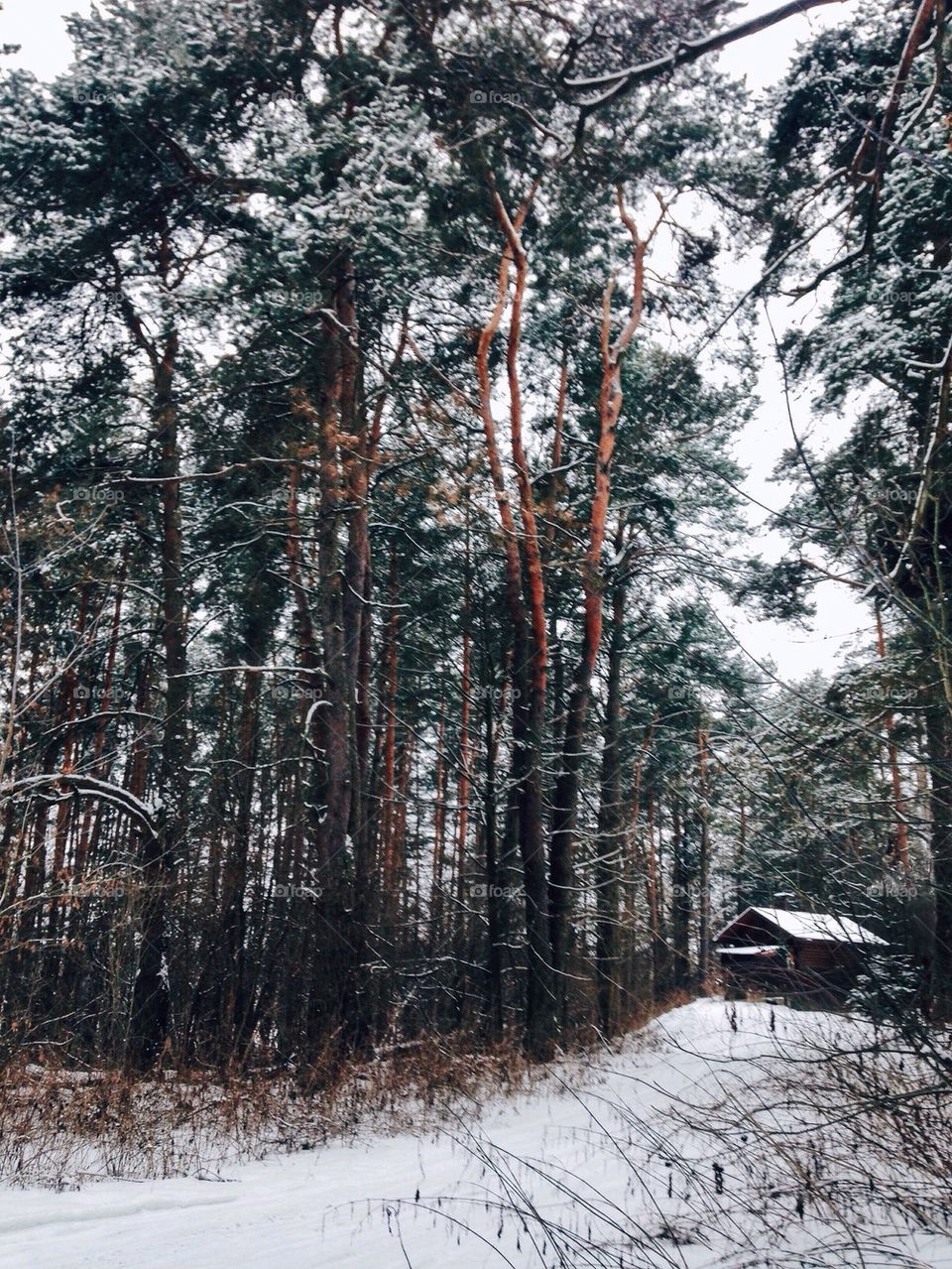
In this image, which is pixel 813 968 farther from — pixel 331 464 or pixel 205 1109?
pixel 331 464

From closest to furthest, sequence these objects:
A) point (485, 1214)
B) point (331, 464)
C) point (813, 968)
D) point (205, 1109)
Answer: point (813, 968) → point (485, 1214) → point (205, 1109) → point (331, 464)

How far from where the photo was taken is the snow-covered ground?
3811 millimetres

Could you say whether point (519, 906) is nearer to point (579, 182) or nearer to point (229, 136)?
point (229, 136)

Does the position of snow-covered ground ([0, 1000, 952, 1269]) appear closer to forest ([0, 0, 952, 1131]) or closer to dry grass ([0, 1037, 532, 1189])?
dry grass ([0, 1037, 532, 1189])

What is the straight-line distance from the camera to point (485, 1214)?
17.6ft

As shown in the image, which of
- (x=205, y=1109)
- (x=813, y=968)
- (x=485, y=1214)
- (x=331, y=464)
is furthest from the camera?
(x=331, y=464)

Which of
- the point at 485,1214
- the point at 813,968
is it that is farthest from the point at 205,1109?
the point at 813,968

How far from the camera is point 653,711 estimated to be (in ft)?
68.8

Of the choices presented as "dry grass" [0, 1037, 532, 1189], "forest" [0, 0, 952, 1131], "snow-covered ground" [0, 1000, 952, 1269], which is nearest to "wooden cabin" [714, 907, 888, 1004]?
"snow-covered ground" [0, 1000, 952, 1269]

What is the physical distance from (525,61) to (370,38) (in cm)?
752

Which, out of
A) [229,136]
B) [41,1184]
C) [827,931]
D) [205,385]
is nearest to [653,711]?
[205,385]

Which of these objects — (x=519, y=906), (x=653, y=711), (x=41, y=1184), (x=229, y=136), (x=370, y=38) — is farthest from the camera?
(x=653, y=711)

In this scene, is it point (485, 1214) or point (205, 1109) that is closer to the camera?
point (485, 1214)

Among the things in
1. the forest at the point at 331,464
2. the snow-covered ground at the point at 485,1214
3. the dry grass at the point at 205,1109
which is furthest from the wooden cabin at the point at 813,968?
the dry grass at the point at 205,1109
